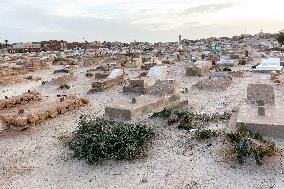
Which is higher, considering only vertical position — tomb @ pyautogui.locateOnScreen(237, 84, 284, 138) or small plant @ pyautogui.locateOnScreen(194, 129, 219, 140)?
tomb @ pyautogui.locateOnScreen(237, 84, 284, 138)

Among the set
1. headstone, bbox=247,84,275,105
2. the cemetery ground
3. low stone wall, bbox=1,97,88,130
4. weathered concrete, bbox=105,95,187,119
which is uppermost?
headstone, bbox=247,84,275,105

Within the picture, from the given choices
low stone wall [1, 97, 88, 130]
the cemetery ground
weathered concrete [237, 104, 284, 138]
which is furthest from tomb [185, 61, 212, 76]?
weathered concrete [237, 104, 284, 138]

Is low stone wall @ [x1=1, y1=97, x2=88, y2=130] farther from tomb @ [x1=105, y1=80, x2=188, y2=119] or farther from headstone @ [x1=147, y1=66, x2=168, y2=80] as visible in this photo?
headstone @ [x1=147, y1=66, x2=168, y2=80]

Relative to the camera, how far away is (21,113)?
13.5m

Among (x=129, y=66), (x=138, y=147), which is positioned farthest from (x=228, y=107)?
(x=129, y=66)

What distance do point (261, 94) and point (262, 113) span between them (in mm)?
1724

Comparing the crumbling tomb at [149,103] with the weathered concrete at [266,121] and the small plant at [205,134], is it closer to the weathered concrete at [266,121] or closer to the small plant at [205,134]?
the small plant at [205,134]

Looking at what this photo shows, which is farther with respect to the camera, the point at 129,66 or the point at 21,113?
the point at 129,66

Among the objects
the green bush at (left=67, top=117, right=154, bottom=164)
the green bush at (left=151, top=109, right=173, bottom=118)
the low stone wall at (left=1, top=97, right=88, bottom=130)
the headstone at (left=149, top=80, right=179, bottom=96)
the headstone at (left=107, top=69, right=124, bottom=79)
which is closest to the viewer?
the green bush at (left=67, top=117, right=154, bottom=164)

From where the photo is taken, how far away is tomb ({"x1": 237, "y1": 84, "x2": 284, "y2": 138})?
401 inches

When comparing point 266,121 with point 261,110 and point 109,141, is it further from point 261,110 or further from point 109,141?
point 109,141

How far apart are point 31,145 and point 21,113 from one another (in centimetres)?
262

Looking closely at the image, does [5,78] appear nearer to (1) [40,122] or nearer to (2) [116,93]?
(2) [116,93]

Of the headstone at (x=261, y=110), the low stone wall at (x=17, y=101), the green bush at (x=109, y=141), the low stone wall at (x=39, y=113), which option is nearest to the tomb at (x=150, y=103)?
the green bush at (x=109, y=141)
